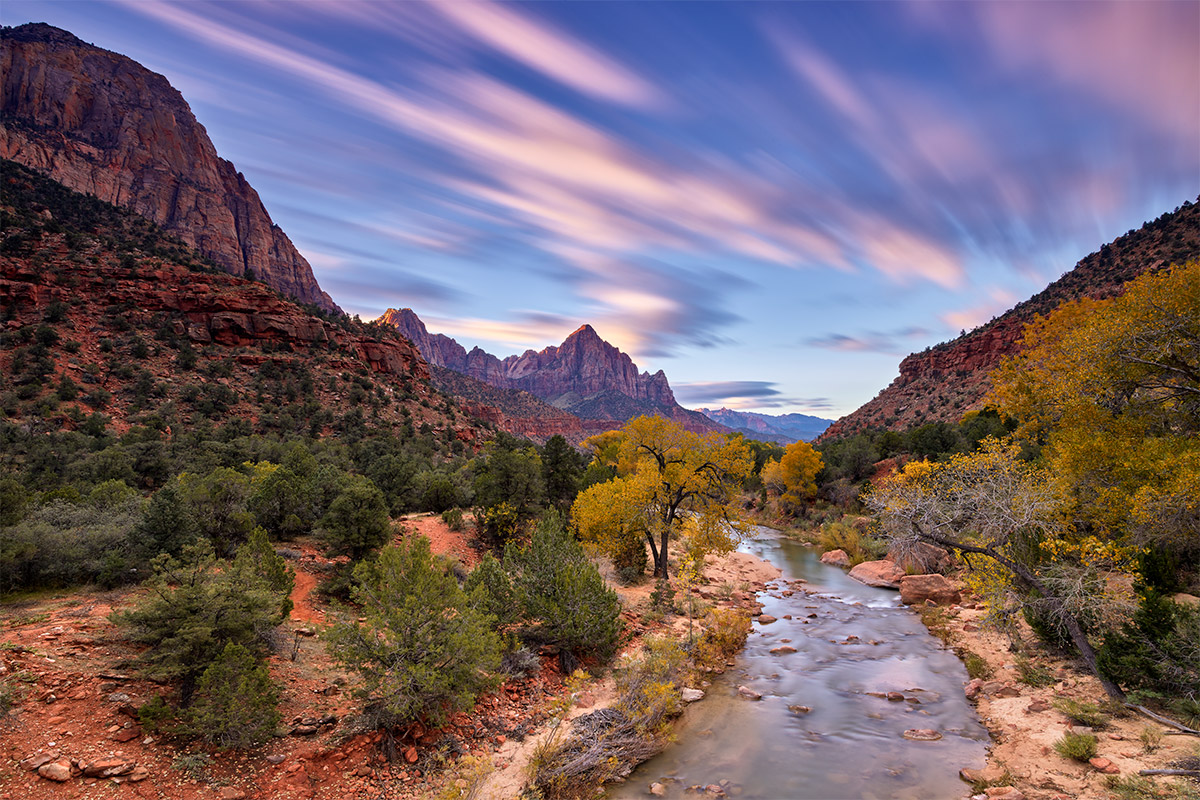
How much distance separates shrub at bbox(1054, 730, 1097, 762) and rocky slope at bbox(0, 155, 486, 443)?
1834 inches

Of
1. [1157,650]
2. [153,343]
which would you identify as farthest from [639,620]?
[153,343]

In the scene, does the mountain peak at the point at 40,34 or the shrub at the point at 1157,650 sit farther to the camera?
the mountain peak at the point at 40,34

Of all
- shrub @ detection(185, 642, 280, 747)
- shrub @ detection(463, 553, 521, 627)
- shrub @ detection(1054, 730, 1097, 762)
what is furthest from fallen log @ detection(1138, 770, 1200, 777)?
shrub @ detection(185, 642, 280, 747)

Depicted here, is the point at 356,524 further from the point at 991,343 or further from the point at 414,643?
the point at 991,343

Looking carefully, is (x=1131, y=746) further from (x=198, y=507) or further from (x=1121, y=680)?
(x=198, y=507)

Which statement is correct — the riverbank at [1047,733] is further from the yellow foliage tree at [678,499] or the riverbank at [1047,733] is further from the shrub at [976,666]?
the yellow foliage tree at [678,499]

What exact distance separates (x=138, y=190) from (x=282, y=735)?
133279mm

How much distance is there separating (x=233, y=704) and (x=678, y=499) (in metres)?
15.9

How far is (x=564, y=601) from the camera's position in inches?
519

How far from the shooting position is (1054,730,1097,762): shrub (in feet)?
28.1

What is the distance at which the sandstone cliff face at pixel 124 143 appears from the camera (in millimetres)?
80250

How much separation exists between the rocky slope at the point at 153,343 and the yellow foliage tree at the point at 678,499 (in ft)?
107

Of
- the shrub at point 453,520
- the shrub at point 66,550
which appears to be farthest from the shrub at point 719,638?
the shrub at point 66,550

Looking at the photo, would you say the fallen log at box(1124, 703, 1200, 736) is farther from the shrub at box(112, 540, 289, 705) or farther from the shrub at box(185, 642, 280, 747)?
the shrub at box(112, 540, 289, 705)
